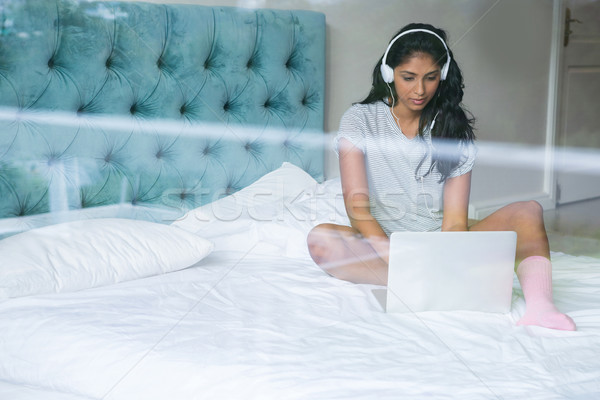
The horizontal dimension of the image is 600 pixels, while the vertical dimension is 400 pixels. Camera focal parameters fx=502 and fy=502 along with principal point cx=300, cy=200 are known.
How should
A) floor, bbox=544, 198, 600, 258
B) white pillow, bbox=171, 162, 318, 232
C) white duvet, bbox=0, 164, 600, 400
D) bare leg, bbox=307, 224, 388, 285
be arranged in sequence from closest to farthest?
white duvet, bbox=0, 164, 600, 400 < bare leg, bbox=307, 224, 388, 285 < white pillow, bbox=171, 162, 318, 232 < floor, bbox=544, 198, 600, 258

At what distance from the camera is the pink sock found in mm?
510

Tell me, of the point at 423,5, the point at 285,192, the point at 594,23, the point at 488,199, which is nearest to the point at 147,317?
the point at 285,192

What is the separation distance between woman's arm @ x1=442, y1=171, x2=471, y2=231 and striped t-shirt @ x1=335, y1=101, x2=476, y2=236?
0.04ft

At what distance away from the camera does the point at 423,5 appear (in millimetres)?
767

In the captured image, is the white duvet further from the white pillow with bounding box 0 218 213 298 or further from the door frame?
the door frame

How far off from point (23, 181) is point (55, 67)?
0.47 ft

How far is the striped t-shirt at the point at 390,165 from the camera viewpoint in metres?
0.77

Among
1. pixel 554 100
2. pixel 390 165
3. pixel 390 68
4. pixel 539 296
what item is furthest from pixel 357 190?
pixel 554 100

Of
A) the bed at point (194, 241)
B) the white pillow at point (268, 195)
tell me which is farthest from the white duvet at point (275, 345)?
the white pillow at point (268, 195)

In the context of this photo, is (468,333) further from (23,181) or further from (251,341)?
(23,181)

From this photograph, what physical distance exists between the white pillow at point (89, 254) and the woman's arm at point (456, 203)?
1.25 feet

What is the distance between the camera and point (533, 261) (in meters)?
0.61

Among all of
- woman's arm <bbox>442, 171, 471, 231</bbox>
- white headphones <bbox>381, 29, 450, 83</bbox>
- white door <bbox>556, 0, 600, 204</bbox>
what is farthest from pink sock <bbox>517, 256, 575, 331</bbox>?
white door <bbox>556, 0, 600, 204</bbox>

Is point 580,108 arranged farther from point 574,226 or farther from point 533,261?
point 533,261
